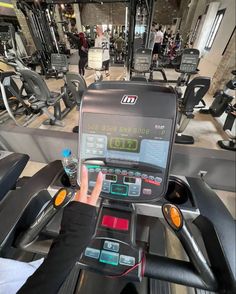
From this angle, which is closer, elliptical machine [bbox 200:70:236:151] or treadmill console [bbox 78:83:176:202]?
treadmill console [bbox 78:83:176:202]

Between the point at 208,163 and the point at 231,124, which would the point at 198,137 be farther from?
the point at 208,163

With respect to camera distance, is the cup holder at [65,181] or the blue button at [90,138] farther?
the cup holder at [65,181]

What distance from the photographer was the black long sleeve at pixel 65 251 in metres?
0.38

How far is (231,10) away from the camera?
358 centimetres

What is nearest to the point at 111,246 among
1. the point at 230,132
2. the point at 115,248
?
the point at 115,248

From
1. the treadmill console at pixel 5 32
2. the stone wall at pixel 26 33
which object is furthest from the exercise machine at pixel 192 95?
the stone wall at pixel 26 33

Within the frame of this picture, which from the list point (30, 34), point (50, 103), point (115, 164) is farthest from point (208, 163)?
point (30, 34)

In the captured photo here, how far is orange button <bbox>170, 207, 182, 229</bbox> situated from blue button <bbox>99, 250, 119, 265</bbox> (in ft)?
0.80

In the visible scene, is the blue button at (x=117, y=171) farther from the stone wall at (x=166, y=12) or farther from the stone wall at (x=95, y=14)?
the stone wall at (x=95, y=14)

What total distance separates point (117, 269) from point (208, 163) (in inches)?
48.2

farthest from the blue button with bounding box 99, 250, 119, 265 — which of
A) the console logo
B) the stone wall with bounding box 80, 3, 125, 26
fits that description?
the stone wall with bounding box 80, 3, 125, 26

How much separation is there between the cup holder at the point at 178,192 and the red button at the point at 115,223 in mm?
316

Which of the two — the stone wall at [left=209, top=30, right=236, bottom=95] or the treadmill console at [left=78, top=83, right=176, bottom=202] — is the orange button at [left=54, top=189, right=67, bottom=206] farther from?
the stone wall at [left=209, top=30, right=236, bottom=95]

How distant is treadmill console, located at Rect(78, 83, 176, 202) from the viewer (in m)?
0.56
